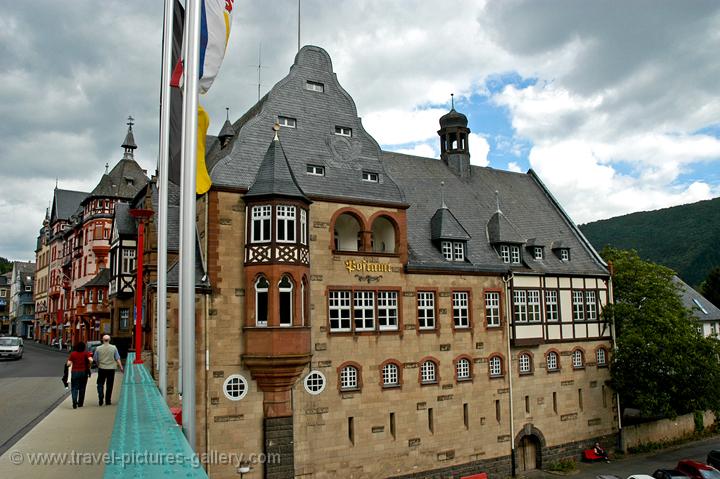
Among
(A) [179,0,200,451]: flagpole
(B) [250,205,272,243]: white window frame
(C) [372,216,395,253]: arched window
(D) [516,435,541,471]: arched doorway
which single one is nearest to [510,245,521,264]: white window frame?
(C) [372,216,395,253]: arched window

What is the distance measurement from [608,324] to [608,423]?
18.1 feet

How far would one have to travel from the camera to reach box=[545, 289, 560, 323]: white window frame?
30422 mm

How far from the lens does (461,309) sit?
27.4m

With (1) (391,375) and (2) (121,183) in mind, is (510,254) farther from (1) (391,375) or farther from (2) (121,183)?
(2) (121,183)

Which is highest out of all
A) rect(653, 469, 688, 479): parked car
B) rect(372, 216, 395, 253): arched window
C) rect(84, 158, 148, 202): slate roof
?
rect(84, 158, 148, 202): slate roof

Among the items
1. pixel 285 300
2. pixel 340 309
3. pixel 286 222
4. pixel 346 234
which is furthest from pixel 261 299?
pixel 346 234

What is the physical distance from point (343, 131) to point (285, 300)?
8673 millimetres

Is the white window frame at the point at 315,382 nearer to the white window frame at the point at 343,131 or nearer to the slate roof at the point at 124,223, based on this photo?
the white window frame at the point at 343,131

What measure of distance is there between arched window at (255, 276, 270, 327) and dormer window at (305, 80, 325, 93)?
31.0 ft

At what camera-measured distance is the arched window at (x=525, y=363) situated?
28891 millimetres

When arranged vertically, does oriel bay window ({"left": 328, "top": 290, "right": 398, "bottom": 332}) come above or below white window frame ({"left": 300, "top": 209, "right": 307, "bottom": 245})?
below

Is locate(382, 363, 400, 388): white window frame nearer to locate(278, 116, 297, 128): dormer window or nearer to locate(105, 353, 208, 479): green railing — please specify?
locate(278, 116, 297, 128): dormer window

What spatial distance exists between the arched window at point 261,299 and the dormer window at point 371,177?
698 centimetres

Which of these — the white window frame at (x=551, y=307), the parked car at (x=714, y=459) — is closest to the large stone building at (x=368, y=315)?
the white window frame at (x=551, y=307)
